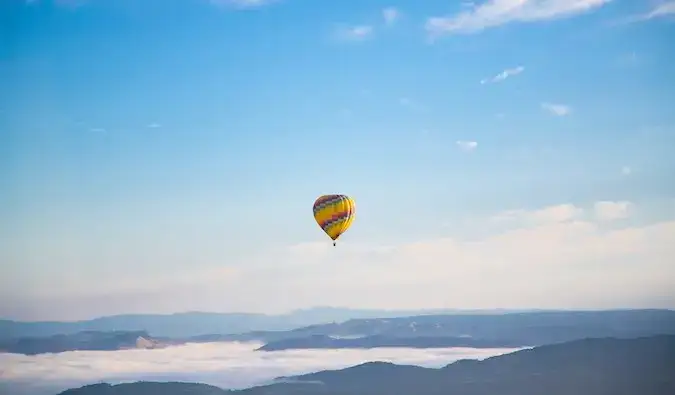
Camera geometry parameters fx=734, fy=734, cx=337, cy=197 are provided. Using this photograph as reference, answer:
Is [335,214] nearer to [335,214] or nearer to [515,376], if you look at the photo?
[335,214]

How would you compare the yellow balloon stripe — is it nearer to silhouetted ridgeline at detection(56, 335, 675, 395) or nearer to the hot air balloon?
the hot air balloon

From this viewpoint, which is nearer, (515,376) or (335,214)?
(335,214)

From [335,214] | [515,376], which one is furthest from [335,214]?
[515,376]

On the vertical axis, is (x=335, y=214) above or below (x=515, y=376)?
above

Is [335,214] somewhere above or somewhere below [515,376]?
above

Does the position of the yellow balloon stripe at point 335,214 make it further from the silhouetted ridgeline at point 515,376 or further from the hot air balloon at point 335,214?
the silhouetted ridgeline at point 515,376
